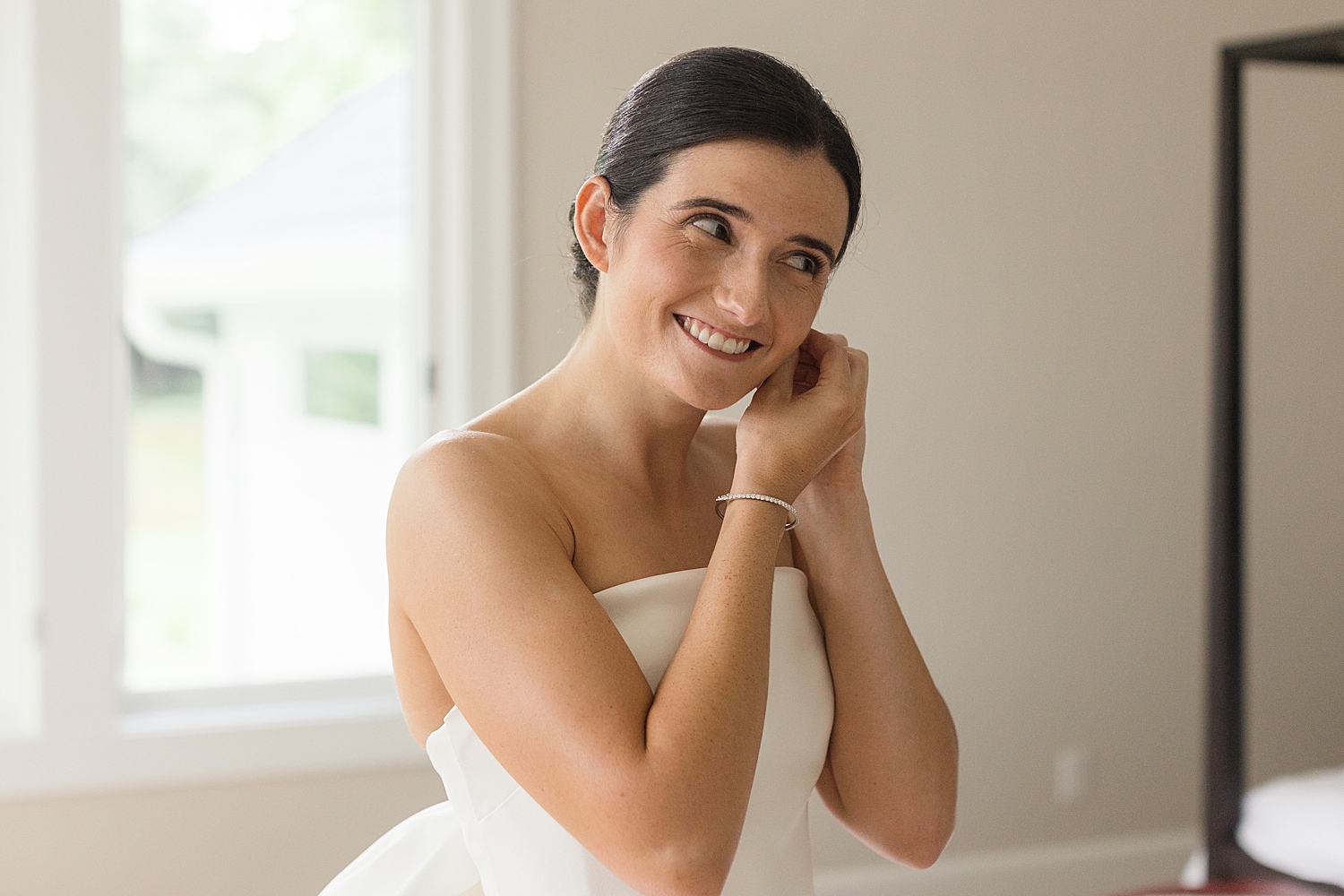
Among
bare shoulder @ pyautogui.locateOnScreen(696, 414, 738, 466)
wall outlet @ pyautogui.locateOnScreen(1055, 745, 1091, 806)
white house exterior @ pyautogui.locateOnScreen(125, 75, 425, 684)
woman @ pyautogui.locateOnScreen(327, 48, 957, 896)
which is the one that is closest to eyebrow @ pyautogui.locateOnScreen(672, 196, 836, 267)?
woman @ pyautogui.locateOnScreen(327, 48, 957, 896)

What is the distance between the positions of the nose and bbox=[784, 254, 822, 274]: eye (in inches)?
1.8

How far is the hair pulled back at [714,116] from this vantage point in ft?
3.57

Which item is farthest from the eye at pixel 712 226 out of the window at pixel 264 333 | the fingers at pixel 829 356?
the window at pixel 264 333

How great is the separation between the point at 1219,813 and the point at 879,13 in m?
1.92

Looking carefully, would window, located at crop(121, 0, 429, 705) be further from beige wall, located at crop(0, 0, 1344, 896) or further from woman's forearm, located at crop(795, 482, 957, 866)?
woman's forearm, located at crop(795, 482, 957, 866)

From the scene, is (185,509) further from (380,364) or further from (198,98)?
(198,98)

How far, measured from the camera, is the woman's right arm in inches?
37.0

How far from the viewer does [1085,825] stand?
129 inches

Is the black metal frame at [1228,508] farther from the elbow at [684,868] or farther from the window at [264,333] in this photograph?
the elbow at [684,868]

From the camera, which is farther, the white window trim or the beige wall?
the beige wall

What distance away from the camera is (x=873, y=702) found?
1.26 metres

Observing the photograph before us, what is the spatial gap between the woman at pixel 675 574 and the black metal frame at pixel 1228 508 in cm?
136

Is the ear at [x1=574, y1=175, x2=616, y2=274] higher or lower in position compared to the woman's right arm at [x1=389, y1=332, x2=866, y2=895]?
higher

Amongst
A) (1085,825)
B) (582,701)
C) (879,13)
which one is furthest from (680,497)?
(1085,825)
